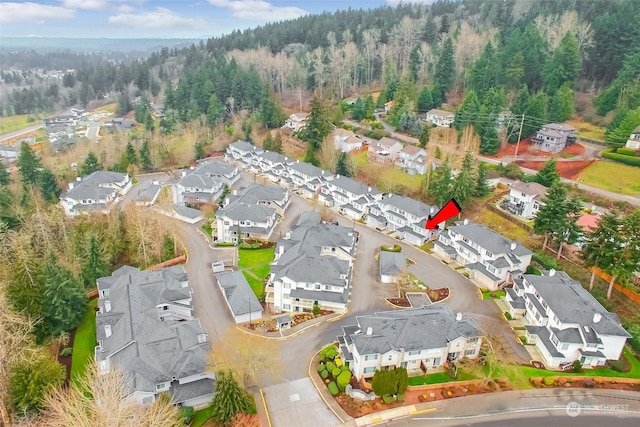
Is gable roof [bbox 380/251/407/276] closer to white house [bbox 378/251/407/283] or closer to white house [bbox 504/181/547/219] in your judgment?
white house [bbox 378/251/407/283]

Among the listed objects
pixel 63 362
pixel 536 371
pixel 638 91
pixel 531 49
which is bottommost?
pixel 63 362

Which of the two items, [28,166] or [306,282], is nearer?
[306,282]

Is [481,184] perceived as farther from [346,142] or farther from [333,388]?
[333,388]

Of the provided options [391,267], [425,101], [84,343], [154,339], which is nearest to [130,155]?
[84,343]

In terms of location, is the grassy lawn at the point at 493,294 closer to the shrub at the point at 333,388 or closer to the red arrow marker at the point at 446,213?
the red arrow marker at the point at 446,213

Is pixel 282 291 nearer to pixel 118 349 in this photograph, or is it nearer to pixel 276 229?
pixel 118 349

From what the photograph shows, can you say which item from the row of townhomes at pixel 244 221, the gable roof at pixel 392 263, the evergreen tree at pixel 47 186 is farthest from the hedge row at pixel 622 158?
the evergreen tree at pixel 47 186

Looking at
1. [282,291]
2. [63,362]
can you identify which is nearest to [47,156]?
[63,362]
